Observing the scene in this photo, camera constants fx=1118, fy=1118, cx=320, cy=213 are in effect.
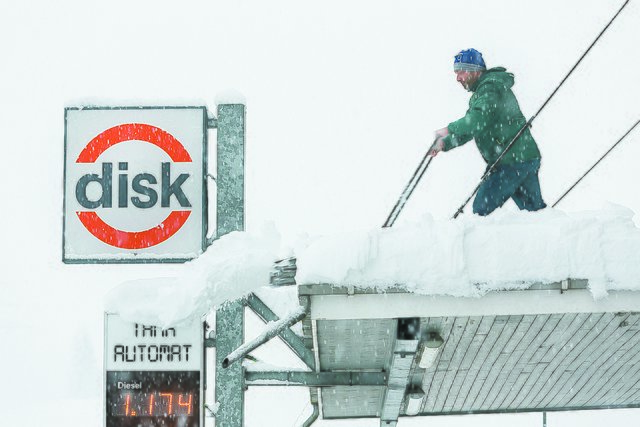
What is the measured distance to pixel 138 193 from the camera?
8.58 m

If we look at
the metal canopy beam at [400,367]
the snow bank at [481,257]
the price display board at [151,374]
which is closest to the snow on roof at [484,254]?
the snow bank at [481,257]

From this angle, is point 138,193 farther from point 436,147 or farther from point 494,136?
point 494,136

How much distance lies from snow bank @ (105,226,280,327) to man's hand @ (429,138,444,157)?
1.23 meters

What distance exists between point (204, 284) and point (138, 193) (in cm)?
139

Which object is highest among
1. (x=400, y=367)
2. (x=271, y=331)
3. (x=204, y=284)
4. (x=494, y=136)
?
(x=494, y=136)

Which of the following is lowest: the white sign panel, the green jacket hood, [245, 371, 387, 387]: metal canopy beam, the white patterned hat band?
[245, 371, 387, 387]: metal canopy beam

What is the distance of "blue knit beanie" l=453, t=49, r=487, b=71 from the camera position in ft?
25.2

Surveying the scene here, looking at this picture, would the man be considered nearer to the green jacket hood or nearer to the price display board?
the green jacket hood

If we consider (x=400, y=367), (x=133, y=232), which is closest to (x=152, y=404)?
(x=133, y=232)

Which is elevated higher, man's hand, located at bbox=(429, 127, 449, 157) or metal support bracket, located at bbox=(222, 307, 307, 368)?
man's hand, located at bbox=(429, 127, 449, 157)

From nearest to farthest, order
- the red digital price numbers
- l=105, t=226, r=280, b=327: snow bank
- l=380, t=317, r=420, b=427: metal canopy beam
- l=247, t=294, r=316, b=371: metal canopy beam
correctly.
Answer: l=380, t=317, r=420, b=427: metal canopy beam, l=105, t=226, r=280, b=327: snow bank, the red digital price numbers, l=247, t=294, r=316, b=371: metal canopy beam

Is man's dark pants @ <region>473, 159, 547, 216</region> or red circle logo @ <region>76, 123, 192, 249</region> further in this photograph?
red circle logo @ <region>76, 123, 192, 249</region>

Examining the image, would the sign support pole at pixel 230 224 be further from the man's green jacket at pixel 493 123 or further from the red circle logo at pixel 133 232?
the man's green jacket at pixel 493 123

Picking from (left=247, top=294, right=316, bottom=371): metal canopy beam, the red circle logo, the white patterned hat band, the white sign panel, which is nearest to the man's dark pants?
the white patterned hat band
